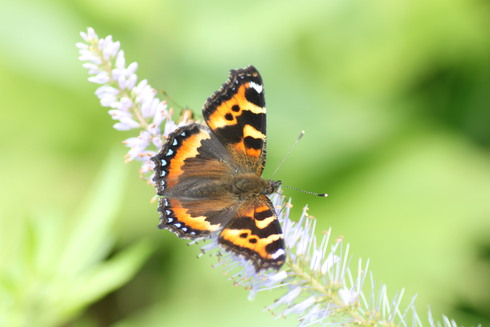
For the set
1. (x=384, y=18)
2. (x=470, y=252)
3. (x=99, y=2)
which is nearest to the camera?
(x=470, y=252)

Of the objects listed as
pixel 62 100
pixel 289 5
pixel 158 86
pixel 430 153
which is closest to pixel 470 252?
pixel 430 153

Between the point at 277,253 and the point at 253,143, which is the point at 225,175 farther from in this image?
the point at 277,253

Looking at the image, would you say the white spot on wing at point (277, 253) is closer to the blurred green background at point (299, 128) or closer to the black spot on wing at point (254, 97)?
the black spot on wing at point (254, 97)

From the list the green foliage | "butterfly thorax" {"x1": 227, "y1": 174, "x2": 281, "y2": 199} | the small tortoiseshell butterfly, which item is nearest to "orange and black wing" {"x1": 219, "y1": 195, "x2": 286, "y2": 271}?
the small tortoiseshell butterfly

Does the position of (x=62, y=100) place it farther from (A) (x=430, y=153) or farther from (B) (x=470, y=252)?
(B) (x=470, y=252)

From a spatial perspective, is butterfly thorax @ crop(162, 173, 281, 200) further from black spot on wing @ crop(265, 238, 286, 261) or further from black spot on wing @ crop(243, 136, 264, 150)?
black spot on wing @ crop(265, 238, 286, 261)

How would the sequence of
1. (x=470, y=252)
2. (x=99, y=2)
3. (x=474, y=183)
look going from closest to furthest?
(x=470, y=252) < (x=474, y=183) < (x=99, y=2)

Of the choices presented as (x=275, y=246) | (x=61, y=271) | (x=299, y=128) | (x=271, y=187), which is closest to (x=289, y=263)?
(x=275, y=246)
